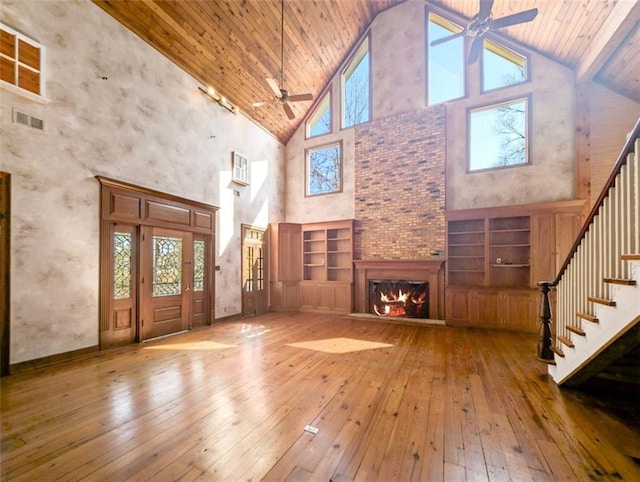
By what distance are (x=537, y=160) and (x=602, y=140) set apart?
1.00 m

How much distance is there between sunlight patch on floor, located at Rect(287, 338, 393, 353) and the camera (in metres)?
4.18

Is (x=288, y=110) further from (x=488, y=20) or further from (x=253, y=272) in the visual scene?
(x=253, y=272)

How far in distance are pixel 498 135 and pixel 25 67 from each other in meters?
7.98

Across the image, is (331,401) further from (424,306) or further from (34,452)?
(424,306)

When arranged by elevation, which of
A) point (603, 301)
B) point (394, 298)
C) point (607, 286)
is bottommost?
point (394, 298)

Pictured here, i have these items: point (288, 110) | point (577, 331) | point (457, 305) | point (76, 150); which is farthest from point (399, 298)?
point (76, 150)

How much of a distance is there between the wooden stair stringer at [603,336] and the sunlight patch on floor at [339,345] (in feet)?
7.23

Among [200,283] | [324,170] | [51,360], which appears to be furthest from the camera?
[324,170]

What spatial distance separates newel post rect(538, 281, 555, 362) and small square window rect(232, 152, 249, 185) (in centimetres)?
607

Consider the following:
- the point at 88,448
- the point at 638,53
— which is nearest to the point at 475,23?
the point at 638,53

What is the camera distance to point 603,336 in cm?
224

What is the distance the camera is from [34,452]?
1.89m

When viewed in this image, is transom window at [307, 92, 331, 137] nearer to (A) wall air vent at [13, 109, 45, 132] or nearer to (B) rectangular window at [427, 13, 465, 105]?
(B) rectangular window at [427, 13, 465, 105]

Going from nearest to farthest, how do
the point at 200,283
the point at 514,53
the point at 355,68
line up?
the point at 200,283 → the point at 514,53 → the point at 355,68
